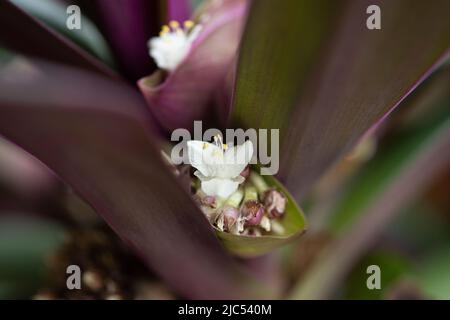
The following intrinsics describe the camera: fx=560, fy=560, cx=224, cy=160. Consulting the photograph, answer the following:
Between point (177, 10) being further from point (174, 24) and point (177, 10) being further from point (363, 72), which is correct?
point (363, 72)

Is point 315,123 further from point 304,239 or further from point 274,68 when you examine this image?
point 304,239

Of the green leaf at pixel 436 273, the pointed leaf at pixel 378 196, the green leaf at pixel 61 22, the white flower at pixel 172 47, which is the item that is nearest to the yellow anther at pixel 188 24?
the white flower at pixel 172 47

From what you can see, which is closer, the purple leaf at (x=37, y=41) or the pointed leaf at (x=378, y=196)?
the purple leaf at (x=37, y=41)

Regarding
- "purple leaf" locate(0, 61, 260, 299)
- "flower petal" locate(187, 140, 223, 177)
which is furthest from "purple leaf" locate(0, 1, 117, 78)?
"flower petal" locate(187, 140, 223, 177)

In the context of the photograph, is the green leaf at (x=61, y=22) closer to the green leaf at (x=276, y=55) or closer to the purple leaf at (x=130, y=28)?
the purple leaf at (x=130, y=28)

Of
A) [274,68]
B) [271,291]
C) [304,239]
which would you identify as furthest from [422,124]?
[274,68]

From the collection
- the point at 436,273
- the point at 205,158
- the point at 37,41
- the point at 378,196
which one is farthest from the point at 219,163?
the point at 436,273

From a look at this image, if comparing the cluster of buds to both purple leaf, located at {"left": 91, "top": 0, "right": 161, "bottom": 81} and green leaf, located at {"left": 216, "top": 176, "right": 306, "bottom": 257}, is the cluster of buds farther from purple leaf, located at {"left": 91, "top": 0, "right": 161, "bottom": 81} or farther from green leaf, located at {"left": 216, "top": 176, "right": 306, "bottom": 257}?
purple leaf, located at {"left": 91, "top": 0, "right": 161, "bottom": 81}
